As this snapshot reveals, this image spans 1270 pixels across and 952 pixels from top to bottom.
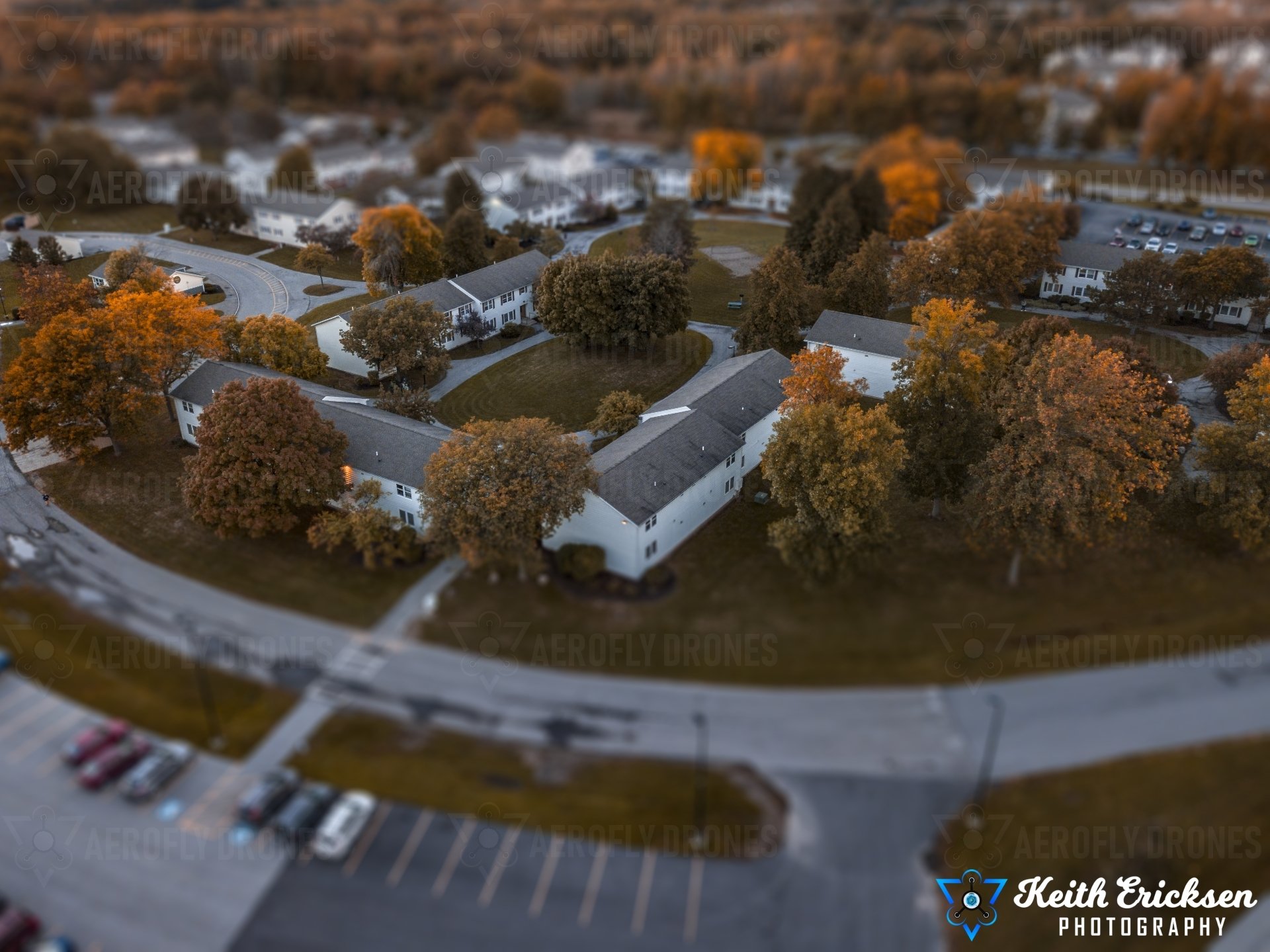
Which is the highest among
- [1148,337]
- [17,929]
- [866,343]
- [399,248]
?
[399,248]

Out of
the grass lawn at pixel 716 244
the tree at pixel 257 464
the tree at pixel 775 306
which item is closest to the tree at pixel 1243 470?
the tree at pixel 775 306

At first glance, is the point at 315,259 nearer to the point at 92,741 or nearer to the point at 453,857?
the point at 92,741

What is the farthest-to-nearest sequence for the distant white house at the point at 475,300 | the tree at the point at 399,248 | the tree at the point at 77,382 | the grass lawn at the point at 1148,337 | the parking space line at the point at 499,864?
the tree at the point at 399,248 < the distant white house at the point at 475,300 < the grass lawn at the point at 1148,337 < the tree at the point at 77,382 < the parking space line at the point at 499,864

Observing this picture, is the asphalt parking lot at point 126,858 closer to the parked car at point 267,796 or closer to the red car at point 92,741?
the red car at point 92,741

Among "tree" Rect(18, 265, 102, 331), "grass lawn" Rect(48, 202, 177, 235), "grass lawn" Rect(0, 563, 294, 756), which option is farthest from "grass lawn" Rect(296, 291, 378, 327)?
"grass lawn" Rect(0, 563, 294, 756)

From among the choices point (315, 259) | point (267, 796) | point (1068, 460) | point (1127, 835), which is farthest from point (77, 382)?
point (1127, 835)

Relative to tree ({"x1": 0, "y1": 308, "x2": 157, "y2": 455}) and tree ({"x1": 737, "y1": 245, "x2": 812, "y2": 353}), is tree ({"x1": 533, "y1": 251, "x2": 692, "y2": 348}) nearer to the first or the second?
tree ({"x1": 737, "y1": 245, "x2": 812, "y2": 353})
